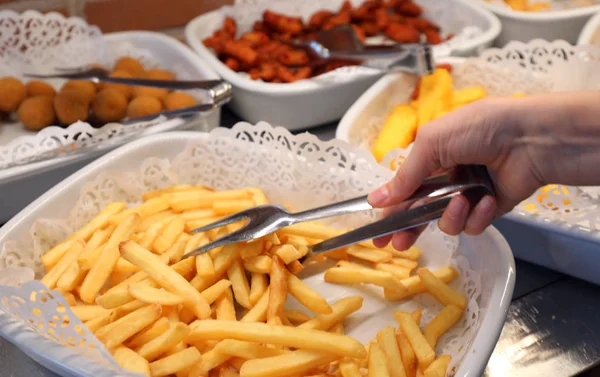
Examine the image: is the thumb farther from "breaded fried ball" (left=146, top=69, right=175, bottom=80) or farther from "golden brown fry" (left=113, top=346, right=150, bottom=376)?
"breaded fried ball" (left=146, top=69, right=175, bottom=80)

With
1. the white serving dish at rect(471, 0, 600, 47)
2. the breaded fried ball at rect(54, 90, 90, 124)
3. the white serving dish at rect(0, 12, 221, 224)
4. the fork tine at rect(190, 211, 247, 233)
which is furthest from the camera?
the white serving dish at rect(471, 0, 600, 47)

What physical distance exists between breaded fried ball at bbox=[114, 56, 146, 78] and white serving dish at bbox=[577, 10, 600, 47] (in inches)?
41.1

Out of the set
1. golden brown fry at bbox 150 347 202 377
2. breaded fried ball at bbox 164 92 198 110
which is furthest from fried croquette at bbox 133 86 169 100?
golden brown fry at bbox 150 347 202 377

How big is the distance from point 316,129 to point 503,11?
0.67 meters

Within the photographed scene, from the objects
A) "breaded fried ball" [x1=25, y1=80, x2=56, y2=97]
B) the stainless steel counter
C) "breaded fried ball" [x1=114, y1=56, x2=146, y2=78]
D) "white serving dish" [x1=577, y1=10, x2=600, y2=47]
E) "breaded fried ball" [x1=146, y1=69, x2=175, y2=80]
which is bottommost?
the stainless steel counter

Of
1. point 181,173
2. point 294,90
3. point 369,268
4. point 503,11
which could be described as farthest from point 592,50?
point 181,173

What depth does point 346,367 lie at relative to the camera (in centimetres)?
75

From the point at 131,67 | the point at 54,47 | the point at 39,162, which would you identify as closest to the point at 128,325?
the point at 39,162

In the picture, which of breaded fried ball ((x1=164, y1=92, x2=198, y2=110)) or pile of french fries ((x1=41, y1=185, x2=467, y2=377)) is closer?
pile of french fries ((x1=41, y1=185, x2=467, y2=377))

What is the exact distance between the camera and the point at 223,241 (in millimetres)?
882

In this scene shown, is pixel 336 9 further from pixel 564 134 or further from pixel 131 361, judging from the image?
pixel 131 361

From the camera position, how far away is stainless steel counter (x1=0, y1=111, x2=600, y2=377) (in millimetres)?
874

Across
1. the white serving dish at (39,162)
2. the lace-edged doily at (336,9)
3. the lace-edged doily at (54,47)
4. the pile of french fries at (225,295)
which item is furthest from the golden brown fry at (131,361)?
the lace-edged doily at (336,9)

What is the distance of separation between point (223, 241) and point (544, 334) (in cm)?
51
